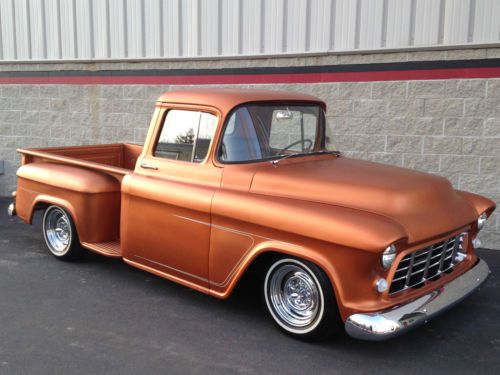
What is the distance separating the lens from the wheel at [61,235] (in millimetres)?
5238

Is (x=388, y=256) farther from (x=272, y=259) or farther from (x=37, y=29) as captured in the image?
(x=37, y=29)

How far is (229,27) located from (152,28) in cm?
127

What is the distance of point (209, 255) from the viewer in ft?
13.1

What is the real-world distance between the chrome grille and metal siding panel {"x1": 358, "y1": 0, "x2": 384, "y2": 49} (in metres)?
2.94

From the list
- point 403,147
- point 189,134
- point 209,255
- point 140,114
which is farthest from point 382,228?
point 140,114

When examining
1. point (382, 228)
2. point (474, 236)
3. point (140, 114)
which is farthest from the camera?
point (140, 114)

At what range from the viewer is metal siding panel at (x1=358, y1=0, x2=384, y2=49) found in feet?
20.1

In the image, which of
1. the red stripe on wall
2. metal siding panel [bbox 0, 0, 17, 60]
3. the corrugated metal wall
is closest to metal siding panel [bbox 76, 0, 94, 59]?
the corrugated metal wall

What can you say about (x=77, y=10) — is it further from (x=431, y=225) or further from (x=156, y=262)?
(x=431, y=225)

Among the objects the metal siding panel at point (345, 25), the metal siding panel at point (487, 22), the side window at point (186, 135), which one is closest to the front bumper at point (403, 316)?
the side window at point (186, 135)

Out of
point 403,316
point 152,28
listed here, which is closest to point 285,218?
point 403,316

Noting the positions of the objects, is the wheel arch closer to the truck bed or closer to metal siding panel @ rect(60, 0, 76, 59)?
the truck bed

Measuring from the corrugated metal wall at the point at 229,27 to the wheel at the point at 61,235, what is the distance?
3.06 meters

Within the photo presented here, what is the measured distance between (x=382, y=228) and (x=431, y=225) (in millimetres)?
493
